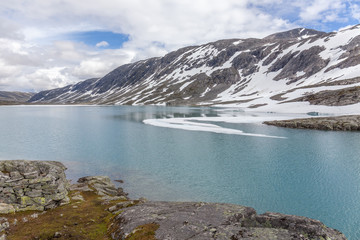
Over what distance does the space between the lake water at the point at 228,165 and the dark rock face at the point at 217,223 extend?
7.82 metres

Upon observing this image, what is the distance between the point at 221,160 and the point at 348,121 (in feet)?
181

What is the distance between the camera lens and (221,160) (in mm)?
39719

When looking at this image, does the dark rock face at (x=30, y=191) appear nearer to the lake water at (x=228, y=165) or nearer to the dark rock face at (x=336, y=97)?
the lake water at (x=228, y=165)

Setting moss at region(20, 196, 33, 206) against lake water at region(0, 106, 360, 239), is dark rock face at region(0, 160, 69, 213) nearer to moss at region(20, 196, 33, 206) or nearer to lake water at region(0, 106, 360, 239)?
moss at region(20, 196, 33, 206)

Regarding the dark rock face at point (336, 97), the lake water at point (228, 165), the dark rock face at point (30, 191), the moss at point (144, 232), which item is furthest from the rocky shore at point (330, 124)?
the dark rock face at point (30, 191)

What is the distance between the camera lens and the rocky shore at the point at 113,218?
13328 millimetres

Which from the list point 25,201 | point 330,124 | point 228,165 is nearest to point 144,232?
point 25,201

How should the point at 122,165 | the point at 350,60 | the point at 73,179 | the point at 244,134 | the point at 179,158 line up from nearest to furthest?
the point at 73,179 → the point at 122,165 → the point at 179,158 → the point at 244,134 → the point at 350,60

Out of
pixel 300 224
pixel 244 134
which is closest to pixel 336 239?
pixel 300 224

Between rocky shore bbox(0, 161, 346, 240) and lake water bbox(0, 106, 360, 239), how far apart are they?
7.21m

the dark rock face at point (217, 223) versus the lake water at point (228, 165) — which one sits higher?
the dark rock face at point (217, 223)

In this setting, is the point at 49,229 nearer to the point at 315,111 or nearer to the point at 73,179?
the point at 73,179

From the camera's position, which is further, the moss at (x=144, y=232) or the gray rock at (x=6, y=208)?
the gray rock at (x=6, y=208)

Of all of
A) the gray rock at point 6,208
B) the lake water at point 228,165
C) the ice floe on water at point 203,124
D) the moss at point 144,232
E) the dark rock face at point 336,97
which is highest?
the dark rock face at point 336,97
